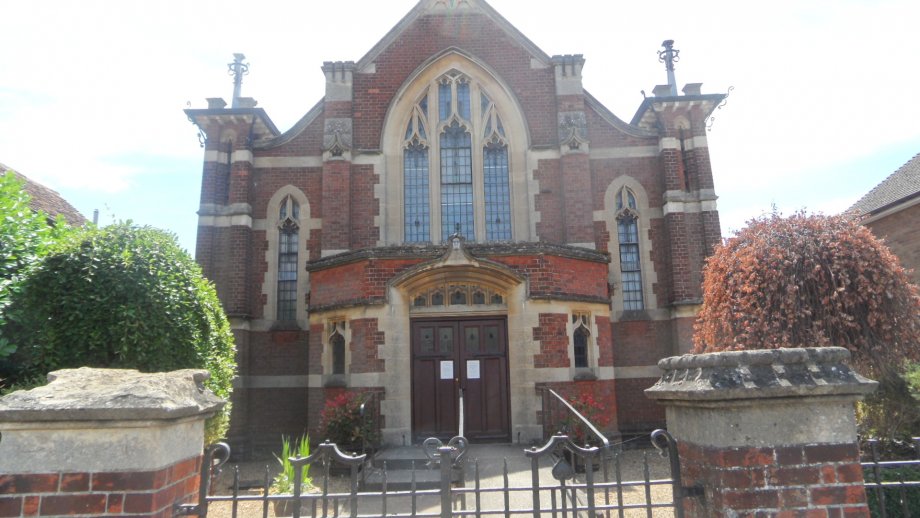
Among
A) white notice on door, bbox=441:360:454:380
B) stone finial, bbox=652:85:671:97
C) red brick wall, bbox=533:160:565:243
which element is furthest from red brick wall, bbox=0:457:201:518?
stone finial, bbox=652:85:671:97

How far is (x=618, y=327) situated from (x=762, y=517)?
11.7 m

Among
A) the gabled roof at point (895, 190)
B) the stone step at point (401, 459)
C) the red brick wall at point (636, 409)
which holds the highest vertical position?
the gabled roof at point (895, 190)

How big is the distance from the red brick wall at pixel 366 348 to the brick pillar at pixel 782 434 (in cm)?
895

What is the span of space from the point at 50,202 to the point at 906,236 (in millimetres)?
25917

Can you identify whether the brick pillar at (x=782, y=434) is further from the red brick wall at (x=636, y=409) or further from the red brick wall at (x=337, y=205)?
the red brick wall at (x=337, y=205)

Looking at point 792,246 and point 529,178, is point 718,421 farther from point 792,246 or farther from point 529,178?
point 529,178

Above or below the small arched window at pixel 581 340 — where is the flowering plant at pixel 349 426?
below

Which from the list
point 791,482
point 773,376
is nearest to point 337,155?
point 773,376

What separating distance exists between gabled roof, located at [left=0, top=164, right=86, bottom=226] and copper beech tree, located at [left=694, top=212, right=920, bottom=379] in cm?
1621

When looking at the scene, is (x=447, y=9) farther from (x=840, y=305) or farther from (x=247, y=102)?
(x=840, y=305)

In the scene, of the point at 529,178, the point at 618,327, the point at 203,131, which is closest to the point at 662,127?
the point at 529,178

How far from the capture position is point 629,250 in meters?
14.9

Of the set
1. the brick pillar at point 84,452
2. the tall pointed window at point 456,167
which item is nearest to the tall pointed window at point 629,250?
the tall pointed window at point 456,167

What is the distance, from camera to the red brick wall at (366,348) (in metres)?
11.3
